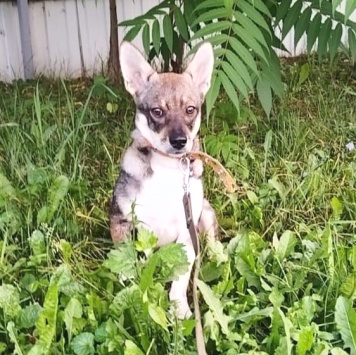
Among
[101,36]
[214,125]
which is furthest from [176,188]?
[101,36]

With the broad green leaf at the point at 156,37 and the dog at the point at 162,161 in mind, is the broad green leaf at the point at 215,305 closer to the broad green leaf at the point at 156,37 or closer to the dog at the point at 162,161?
the dog at the point at 162,161

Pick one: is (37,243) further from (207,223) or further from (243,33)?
(243,33)

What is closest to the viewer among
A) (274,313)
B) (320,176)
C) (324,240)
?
(274,313)

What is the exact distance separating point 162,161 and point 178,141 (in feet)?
0.43

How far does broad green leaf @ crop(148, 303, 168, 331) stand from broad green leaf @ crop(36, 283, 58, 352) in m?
0.30

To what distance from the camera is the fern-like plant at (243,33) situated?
283 centimetres

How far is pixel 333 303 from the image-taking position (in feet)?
7.88

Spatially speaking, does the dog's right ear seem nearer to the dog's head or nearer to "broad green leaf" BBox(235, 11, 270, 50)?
the dog's head

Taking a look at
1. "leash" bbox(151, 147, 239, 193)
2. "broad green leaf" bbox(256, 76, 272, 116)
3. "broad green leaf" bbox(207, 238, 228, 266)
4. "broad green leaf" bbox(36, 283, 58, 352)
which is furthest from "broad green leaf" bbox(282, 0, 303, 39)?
"broad green leaf" bbox(36, 283, 58, 352)

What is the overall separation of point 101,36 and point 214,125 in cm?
193

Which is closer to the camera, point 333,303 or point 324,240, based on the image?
point 333,303

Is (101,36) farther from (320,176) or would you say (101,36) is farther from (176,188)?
(176,188)

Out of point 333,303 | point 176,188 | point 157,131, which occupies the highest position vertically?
point 157,131

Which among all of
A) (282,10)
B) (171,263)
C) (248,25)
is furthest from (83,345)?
(282,10)
